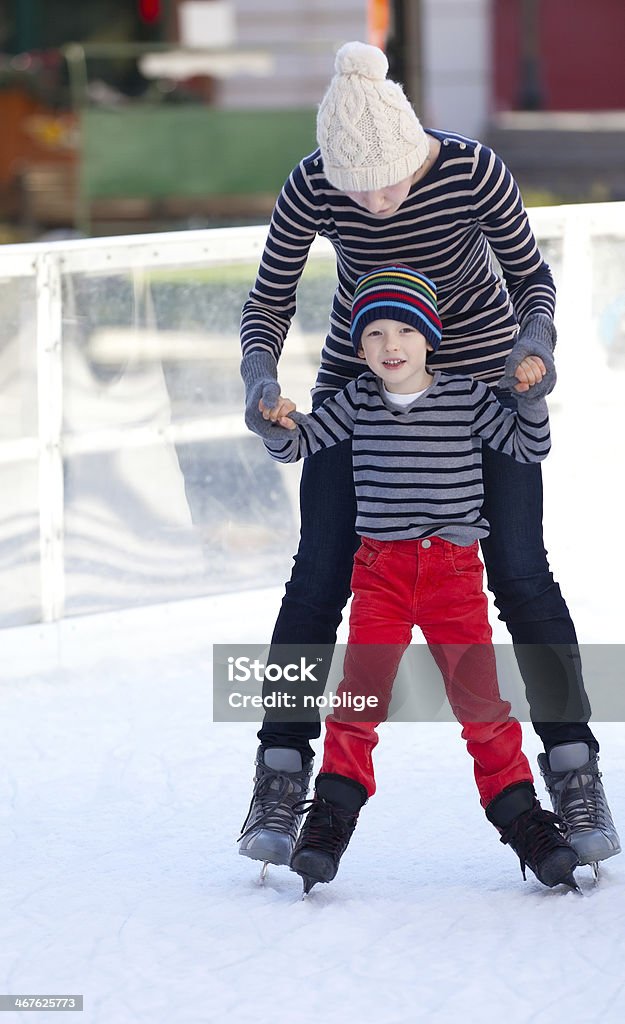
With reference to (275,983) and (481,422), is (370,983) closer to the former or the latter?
(275,983)

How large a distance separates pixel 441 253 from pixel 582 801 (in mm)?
892

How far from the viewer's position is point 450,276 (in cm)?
242

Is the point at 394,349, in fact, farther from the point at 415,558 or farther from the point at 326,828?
the point at 326,828

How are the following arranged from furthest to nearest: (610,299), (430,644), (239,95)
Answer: (239,95), (610,299), (430,644)

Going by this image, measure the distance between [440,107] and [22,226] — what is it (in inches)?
212

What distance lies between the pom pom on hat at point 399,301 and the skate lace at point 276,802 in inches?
28.3

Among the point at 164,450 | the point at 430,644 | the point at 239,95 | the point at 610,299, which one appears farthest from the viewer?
the point at 239,95

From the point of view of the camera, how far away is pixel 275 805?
2475mm

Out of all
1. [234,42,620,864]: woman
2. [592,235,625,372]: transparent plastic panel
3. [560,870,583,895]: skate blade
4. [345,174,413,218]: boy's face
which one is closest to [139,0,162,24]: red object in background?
[592,235,625,372]: transparent plastic panel

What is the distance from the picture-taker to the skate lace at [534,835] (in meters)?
2.38

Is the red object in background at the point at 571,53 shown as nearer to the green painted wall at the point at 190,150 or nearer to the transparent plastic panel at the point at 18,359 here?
the green painted wall at the point at 190,150

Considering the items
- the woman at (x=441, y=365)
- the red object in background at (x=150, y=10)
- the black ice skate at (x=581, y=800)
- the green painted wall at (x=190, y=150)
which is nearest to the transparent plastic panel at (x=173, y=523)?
the woman at (x=441, y=365)

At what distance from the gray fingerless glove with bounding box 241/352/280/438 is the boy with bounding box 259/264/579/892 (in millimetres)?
18

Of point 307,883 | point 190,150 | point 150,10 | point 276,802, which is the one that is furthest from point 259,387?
point 150,10
